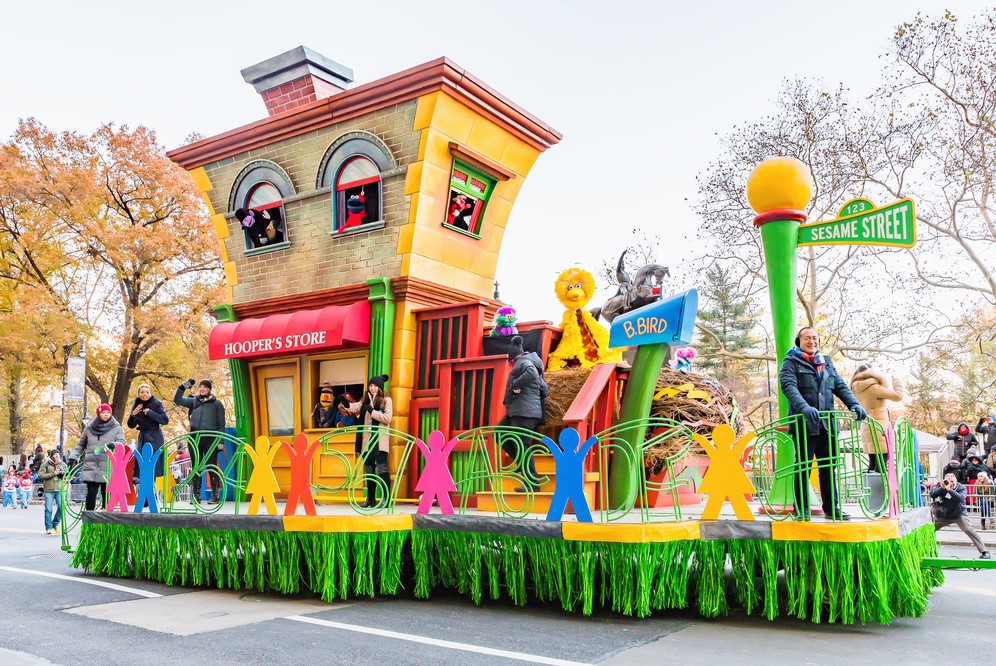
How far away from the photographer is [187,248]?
27.8 metres

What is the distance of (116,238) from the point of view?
26562 mm

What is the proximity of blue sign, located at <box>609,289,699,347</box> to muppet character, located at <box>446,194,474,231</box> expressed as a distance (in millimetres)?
3322

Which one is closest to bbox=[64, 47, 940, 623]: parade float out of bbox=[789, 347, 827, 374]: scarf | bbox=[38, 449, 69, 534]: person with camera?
bbox=[789, 347, 827, 374]: scarf

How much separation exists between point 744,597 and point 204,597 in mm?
4891

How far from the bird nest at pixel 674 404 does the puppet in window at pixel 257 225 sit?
4.77m

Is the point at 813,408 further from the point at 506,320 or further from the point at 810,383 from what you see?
the point at 506,320

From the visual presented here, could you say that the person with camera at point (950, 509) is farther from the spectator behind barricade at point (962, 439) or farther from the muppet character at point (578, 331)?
the spectator behind barricade at point (962, 439)

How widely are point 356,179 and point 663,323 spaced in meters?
4.78

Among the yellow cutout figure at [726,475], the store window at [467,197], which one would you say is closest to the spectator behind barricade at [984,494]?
the store window at [467,197]

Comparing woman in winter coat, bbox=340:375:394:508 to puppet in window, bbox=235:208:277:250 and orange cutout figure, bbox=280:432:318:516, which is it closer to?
orange cutout figure, bbox=280:432:318:516

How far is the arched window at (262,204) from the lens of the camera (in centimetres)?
1126

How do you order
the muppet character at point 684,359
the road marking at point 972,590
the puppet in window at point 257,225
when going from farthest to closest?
the puppet in window at point 257,225 < the muppet character at point 684,359 < the road marking at point 972,590

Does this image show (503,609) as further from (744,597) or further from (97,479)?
(97,479)

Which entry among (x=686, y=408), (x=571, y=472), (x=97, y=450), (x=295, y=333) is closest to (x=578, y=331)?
(x=686, y=408)
